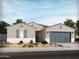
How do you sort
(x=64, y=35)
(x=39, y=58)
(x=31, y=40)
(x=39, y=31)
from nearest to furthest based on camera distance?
1. (x=39, y=58)
2. (x=31, y=40)
3. (x=64, y=35)
4. (x=39, y=31)

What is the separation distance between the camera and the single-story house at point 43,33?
16906 millimetres

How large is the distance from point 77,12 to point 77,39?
39.6 feet

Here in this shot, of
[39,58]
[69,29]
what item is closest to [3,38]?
[69,29]

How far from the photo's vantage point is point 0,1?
4.96 metres

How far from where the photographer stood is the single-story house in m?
16.9

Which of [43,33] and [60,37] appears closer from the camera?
[60,37]

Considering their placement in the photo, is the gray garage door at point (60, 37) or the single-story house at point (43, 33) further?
the gray garage door at point (60, 37)

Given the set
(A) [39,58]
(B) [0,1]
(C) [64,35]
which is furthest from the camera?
(C) [64,35]

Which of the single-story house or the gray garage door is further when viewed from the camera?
the gray garage door

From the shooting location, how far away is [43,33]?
725 inches

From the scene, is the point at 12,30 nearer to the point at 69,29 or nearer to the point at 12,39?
the point at 12,39

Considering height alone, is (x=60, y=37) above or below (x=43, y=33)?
below

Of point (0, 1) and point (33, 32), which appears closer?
point (0, 1)

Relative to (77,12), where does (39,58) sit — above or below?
below
